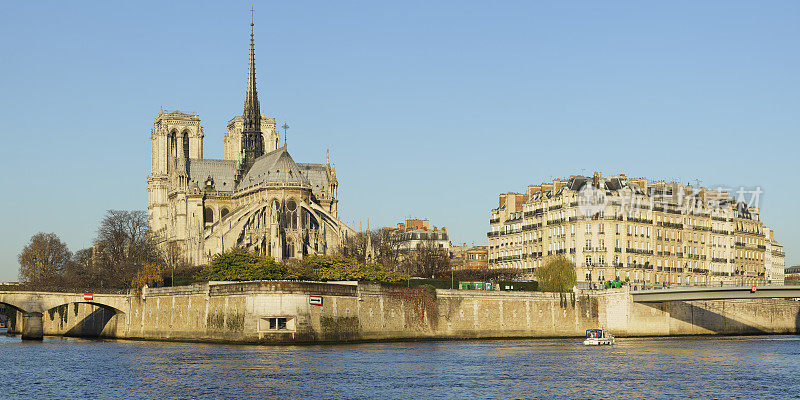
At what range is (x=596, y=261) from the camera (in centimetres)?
11894

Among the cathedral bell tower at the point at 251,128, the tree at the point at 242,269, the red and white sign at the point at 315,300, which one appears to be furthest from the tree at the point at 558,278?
the cathedral bell tower at the point at 251,128

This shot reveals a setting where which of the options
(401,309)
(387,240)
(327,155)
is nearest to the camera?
(401,309)

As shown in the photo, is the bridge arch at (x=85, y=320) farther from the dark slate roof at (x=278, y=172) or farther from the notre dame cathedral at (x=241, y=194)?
the dark slate roof at (x=278, y=172)

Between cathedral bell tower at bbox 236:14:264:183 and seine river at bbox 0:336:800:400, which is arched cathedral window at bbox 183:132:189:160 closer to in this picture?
cathedral bell tower at bbox 236:14:264:183

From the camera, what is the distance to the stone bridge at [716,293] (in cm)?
8731

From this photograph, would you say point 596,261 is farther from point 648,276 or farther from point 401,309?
point 401,309

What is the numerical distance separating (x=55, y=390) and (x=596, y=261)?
73.7 metres

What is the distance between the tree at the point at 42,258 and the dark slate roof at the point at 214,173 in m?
22.2

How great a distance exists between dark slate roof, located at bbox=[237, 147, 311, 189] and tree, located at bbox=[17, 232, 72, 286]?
85.0 feet

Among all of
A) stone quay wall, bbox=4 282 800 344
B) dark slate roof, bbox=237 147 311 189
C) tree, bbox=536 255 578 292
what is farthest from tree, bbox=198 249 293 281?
dark slate roof, bbox=237 147 311 189

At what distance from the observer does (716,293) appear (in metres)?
91.7

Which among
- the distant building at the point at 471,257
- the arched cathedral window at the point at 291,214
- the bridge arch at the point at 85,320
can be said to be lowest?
the bridge arch at the point at 85,320

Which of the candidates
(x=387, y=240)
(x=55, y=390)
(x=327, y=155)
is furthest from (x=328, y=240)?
(x=55, y=390)

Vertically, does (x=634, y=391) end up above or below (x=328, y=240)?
below
